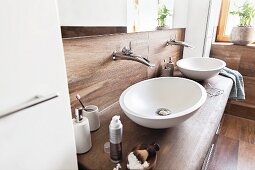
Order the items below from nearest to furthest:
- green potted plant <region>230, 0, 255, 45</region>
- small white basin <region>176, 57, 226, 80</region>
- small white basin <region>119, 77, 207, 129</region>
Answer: small white basin <region>119, 77, 207, 129</region>, small white basin <region>176, 57, 226, 80</region>, green potted plant <region>230, 0, 255, 45</region>

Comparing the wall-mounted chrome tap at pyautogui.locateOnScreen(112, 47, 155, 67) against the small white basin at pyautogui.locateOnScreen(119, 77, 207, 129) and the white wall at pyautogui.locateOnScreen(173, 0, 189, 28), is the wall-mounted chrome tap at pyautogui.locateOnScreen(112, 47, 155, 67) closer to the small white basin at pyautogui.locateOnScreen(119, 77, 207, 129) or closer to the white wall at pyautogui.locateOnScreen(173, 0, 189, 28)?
the small white basin at pyautogui.locateOnScreen(119, 77, 207, 129)

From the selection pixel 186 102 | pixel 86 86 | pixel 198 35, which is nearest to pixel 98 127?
pixel 86 86

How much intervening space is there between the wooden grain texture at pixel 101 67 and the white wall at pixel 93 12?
0.07 meters

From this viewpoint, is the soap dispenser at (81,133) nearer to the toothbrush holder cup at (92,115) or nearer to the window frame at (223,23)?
the toothbrush holder cup at (92,115)

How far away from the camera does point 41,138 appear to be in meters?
0.47

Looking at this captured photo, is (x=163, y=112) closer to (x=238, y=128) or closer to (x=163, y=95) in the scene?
(x=163, y=95)

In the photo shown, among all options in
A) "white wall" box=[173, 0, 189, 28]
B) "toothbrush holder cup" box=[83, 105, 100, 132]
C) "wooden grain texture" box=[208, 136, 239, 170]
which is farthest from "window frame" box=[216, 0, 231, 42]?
"toothbrush holder cup" box=[83, 105, 100, 132]

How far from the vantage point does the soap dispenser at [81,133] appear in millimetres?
655

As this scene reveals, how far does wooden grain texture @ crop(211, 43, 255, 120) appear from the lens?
7.14ft

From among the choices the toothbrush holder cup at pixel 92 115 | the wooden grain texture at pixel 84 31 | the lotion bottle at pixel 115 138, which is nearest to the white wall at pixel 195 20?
the wooden grain texture at pixel 84 31

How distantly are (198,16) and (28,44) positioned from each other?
1820 millimetres

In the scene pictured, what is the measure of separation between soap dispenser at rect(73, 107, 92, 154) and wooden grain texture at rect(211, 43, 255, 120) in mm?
2175

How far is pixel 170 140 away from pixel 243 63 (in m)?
1.96

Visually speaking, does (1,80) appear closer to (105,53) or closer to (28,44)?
(28,44)
